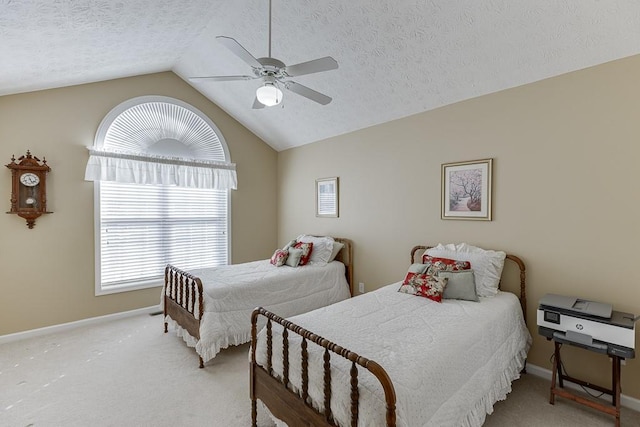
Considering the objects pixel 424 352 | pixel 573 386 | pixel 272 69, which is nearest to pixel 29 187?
pixel 272 69

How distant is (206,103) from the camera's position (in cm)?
489

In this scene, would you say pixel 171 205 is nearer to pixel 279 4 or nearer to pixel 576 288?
pixel 279 4

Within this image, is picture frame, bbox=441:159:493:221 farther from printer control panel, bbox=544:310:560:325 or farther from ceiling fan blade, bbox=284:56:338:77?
ceiling fan blade, bbox=284:56:338:77

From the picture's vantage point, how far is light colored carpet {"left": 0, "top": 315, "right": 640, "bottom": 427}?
220cm

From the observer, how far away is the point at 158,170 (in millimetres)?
4398

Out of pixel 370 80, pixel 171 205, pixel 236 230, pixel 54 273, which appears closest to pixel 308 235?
pixel 236 230

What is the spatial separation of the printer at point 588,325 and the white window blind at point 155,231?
4460 mm

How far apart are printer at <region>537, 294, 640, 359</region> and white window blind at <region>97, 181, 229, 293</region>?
446 centimetres

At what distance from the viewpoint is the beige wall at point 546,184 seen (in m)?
2.32

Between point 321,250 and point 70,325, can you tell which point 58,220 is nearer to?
point 70,325

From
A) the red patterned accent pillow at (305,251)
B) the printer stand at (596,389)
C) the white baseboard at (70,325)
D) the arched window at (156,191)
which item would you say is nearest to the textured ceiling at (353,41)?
the arched window at (156,191)

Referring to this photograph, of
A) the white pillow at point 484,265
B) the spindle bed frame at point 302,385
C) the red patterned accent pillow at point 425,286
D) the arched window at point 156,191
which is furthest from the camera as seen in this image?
the arched window at point 156,191

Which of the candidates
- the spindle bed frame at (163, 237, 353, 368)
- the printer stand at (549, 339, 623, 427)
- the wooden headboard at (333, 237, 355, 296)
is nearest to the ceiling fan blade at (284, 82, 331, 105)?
the spindle bed frame at (163, 237, 353, 368)

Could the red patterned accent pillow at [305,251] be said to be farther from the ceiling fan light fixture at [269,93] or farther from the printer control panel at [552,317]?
the printer control panel at [552,317]
